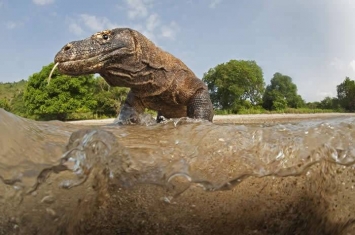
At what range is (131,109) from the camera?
137 inches

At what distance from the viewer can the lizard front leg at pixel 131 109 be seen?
3.42 metres

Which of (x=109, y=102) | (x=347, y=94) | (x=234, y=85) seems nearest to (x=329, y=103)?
(x=347, y=94)

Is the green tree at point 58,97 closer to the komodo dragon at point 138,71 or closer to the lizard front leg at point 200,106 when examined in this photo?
the komodo dragon at point 138,71

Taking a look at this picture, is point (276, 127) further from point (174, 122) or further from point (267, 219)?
point (174, 122)

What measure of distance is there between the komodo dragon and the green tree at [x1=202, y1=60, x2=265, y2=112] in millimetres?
46161

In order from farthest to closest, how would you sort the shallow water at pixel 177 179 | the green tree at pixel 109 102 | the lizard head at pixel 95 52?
1. the green tree at pixel 109 102
2. the lizard head at pixel 95 52
3. the shallow water at pixel 177 179

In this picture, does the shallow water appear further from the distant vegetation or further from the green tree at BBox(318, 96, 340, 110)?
the green tree at BBox(318, 96, 340, 110)

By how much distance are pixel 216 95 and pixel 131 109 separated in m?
49.5

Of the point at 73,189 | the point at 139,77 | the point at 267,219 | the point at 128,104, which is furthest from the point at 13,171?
the point at 128,104

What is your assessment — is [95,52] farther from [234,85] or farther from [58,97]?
[234,85]

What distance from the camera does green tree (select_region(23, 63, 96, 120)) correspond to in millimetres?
38688

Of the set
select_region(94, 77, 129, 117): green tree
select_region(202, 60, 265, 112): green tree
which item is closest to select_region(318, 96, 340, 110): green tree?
select_region(202, 60, 265, 112): green tree

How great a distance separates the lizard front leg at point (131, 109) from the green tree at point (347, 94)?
37.6m

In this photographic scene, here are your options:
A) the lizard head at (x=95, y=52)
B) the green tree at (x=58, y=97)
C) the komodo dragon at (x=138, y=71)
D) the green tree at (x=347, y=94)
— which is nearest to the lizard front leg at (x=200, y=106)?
the komodo dragon at (x=138, y=71)
